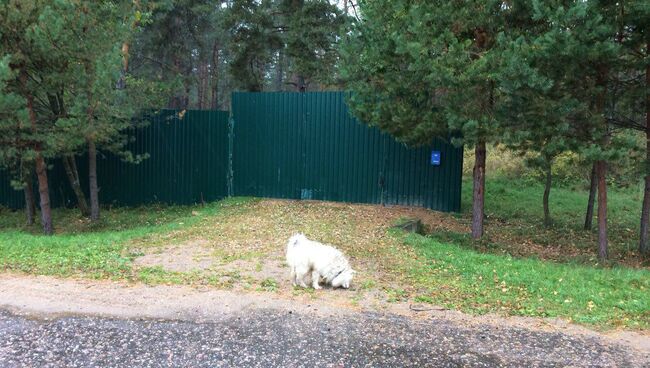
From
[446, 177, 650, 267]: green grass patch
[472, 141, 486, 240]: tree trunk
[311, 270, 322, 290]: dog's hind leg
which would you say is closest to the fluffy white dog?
[311, 270, 322, 290]: dog's hind leg

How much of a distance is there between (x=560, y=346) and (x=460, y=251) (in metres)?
4.04

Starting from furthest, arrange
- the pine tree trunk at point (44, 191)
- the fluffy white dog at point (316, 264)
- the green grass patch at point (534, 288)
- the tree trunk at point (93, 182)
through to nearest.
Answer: the tree trunk at point (93, 182)
the pine tree trunk at point (44, 191)
the fluffy white dog at point (316, 264)
the green grass patch at point (534, 288)

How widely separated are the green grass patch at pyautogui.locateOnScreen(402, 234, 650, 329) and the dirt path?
34 cm

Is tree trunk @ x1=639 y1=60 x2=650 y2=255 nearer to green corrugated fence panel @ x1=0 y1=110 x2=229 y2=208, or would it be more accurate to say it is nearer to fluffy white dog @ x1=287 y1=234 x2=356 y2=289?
fluffy white dog @ x1=287 y1=234 x2=356 y2=289

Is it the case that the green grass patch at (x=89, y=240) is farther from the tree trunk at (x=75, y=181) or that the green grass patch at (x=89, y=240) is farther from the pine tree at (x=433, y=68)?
the pine tree at (x=433, y=68)

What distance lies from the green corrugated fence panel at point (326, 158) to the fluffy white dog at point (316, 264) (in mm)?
6574

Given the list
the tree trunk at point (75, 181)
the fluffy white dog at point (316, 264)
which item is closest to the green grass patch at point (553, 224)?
the fluffy white dog at point (316, 264)

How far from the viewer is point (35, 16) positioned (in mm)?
9945

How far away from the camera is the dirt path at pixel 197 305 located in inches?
208

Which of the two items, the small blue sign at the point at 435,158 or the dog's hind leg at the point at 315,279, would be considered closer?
the dog's hind leg at the point at 315,279

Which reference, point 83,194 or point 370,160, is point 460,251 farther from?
point 83,194

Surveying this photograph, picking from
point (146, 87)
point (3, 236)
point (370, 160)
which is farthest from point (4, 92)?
point (370, 160)

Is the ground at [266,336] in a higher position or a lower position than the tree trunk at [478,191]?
lower

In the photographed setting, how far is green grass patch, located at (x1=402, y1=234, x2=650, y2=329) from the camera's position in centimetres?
566
